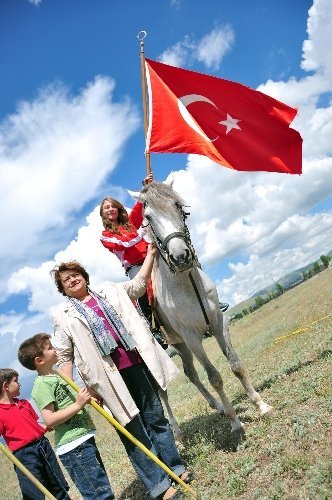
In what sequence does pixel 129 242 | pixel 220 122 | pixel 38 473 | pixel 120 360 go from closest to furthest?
pixel 120 360, pixel 38 473, pixel 129 242, pixel 220 122

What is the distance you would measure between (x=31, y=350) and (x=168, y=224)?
8.90ft

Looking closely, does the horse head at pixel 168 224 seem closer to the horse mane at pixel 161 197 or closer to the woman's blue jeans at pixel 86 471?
the horse mane at pixel 161 197

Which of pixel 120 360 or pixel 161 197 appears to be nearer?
pixel 120 360

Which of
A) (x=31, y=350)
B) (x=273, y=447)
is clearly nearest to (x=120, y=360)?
(x=31, y=350)

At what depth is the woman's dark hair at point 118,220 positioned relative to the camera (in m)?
8.74

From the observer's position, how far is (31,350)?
5.81 m

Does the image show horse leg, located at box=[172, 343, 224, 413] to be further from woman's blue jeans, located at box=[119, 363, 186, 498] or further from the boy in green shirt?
the boy in green shirt

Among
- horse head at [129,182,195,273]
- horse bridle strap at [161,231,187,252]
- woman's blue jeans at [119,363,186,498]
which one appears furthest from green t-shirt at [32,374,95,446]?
horse bridle strap at [161,231,187,252]

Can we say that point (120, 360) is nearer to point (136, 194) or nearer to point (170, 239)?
point (170, 239)

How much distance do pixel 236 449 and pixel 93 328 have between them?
10.4 feet

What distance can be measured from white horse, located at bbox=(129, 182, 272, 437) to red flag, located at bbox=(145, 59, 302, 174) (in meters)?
2.86

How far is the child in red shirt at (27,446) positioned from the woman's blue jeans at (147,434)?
1516 millimetres

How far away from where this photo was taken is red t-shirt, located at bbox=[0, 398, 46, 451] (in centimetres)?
648

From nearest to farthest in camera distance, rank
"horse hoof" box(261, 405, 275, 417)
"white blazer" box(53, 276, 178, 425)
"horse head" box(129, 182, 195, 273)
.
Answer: "white blazer" box(53, 276, 178, 425) < "horse head" box(129, 182, 195, 273) < "horse hoof" box(261, 405, 275, 417)
